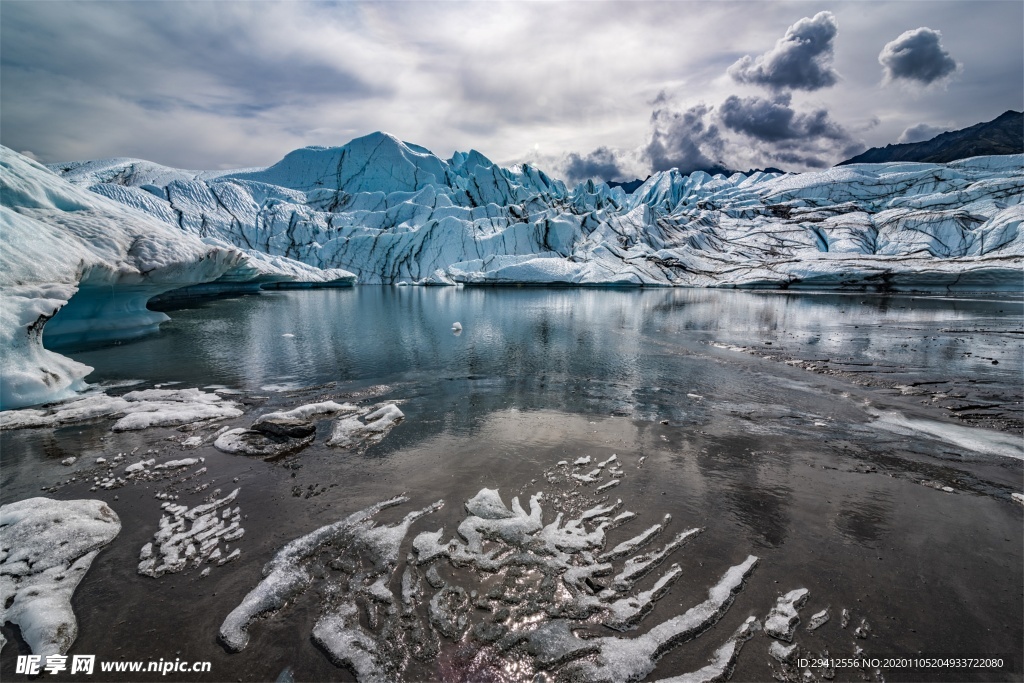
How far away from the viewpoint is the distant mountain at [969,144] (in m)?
131

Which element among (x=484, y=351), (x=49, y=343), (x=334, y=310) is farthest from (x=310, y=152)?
(x=484, y=351)

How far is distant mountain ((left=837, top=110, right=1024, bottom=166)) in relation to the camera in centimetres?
13052

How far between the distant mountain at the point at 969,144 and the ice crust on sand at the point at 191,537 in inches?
6698

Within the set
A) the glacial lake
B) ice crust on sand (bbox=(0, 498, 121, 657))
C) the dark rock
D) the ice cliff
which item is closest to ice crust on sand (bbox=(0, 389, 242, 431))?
the glacial lake

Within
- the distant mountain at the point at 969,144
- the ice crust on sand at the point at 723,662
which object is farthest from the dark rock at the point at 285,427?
the distant mountain at the point at 969,144

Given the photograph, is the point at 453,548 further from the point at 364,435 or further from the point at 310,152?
the point at 310,152

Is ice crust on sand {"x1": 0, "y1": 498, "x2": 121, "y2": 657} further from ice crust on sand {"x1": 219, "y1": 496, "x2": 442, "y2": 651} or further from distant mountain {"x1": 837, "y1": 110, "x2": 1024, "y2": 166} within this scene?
distant mountain {"x1": 837, "y1": 110, "x2": 1024, "y2": 166}

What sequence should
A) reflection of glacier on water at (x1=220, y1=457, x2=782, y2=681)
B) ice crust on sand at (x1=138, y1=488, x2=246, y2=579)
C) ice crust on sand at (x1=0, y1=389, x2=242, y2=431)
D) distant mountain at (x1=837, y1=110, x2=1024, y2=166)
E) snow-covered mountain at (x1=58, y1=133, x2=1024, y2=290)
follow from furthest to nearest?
distant mountain at (x1=837, y1=110, x2=1024, y2=166)
snow-covered mountain at (x1=58, y1=133, x2=1024, y2=290)
ice crust on sand at (x1=0, y1=389, x2=242, y2=431)
ice crust on sand at (x1=138, y1=488, x2=246, y2=579)
reflection of glacier on water at (x1=220, y1=457, x2=782, y2=681)

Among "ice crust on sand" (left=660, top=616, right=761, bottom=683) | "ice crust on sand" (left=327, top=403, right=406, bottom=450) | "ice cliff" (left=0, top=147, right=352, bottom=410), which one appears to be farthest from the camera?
"ice cliff" (left=0, top=147, right=352, bottom=410)

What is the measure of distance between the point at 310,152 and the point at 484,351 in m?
93.6

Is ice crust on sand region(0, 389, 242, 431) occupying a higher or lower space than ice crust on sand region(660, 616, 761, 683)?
higher

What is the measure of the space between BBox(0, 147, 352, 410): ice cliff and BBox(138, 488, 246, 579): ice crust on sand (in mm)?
7781

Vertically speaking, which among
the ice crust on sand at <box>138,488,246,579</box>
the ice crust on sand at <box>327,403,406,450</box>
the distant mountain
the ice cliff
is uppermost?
the distant mountain

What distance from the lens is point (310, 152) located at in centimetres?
9050
